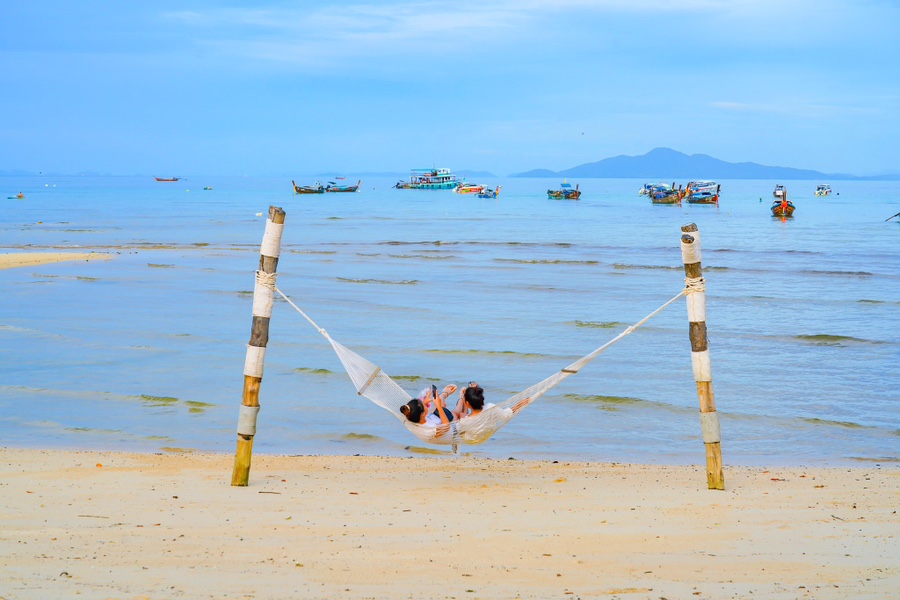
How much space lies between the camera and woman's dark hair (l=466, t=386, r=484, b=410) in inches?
225

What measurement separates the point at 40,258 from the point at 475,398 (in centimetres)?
2052

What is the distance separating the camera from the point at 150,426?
7762 mm

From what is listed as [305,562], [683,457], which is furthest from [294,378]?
[305,562]

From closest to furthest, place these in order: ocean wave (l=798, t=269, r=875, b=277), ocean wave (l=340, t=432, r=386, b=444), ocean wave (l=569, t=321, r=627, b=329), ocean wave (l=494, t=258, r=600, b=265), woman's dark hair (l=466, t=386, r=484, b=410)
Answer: woman's dark hair (l=466, t=386, r=484, b=410), ocean wave (l=340, t=432, r=386, b=444), ocean wave (l=569, t=321, r=627, b=329), ocean wave (l=798, t=269, r=875, b=277), ocean wave (l=494, t=258, r=600, b=265)

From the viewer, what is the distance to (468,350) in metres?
11.7

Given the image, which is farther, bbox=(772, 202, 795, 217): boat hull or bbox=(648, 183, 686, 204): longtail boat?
bbox=(648, 183, 686, 204): longtail boat

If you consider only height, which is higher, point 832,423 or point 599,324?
point 599,324

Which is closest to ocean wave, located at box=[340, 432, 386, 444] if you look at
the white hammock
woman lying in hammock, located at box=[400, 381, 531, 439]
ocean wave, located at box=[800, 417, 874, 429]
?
woman lying in hammock, located at box=[400, 381, 531, 439]

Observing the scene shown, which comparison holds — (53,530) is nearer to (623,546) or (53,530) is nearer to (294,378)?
(623,546)

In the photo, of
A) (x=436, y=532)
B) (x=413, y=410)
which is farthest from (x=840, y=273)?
(x=436, y=532)

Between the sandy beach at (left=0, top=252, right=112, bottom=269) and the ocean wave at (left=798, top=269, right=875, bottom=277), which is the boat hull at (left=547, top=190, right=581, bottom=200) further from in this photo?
the sandy beach at (left=0, top=252, right=112, bottom=269)

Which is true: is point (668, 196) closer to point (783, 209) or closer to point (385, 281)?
point (783, 209)

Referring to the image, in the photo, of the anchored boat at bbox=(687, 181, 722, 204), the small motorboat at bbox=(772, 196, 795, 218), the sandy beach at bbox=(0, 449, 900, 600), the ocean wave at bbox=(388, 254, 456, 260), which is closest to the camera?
the sandy beach at bbox=(0, 449, 900, 600)

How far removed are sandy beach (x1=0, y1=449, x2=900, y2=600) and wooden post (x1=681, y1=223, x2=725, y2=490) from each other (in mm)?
278
